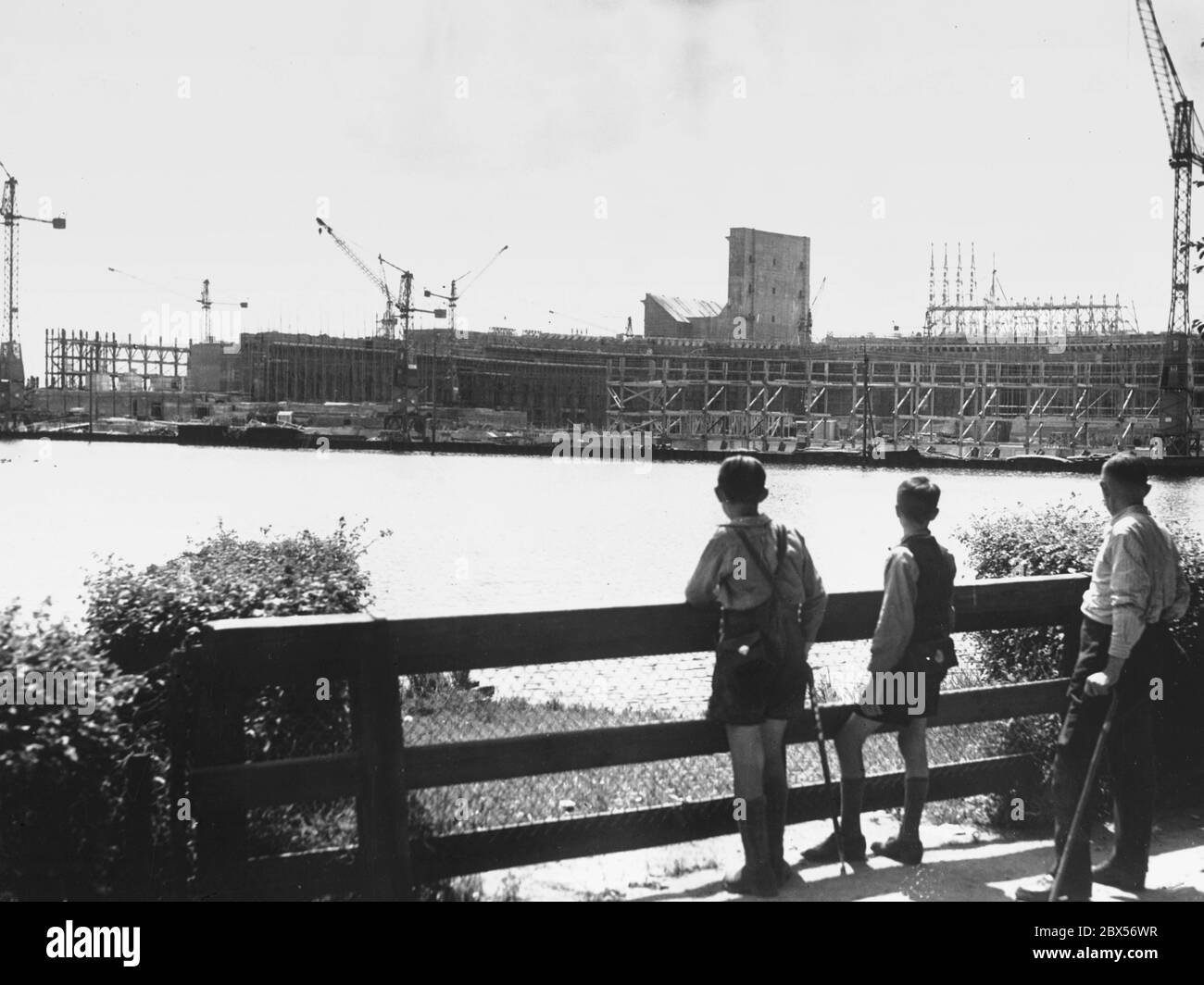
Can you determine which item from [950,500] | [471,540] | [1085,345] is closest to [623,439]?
[1085,345]

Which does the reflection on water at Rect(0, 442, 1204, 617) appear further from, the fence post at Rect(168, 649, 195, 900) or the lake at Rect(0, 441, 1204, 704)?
the fence post at Rect(168, 649, 195, 900)

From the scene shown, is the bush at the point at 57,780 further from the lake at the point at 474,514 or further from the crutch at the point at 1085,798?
the crutch at the point at 1085,798

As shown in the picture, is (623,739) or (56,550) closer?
(623,739)

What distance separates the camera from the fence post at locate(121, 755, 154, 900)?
5.45 meters

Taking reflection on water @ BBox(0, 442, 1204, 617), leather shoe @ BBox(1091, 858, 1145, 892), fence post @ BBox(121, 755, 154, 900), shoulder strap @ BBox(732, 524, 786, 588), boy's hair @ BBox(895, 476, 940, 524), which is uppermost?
boy's hair @ BBox(895, 476, 940, 524)

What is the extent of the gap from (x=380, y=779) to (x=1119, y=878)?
385 centimetres

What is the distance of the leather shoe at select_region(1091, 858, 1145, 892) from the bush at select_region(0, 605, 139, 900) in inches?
190

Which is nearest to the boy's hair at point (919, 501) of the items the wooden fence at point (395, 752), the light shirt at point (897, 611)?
the light shirt at point (897, 611)

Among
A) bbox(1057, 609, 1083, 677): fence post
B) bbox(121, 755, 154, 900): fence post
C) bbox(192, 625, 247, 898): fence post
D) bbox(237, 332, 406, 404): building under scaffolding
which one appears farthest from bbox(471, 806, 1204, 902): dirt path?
bbox(237, 332, 406, 404): building under scaffolding
